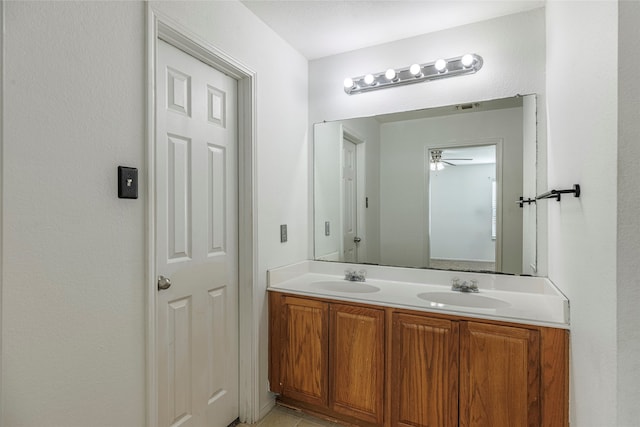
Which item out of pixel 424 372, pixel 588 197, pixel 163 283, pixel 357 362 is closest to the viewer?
pixel 588 197

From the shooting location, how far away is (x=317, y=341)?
1919mm

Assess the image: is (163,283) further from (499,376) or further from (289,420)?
(499,376)

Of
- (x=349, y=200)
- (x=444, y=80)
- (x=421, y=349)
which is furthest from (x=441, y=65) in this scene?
(x=421, y=349)

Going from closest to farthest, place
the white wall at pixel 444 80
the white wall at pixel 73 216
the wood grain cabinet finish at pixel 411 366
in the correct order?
the white wall at pixel 73 216
the wood grain cabinet finish at pixel 411 366
the white wall at pixel 444 80

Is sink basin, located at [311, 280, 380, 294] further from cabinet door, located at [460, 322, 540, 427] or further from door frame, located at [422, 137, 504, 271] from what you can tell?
cabinet door, located at [460, 322, 540, 427]

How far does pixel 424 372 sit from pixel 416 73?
178 cm

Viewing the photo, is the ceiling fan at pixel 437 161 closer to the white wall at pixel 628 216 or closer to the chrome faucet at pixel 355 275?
the chrome faucet at pixel 355 275

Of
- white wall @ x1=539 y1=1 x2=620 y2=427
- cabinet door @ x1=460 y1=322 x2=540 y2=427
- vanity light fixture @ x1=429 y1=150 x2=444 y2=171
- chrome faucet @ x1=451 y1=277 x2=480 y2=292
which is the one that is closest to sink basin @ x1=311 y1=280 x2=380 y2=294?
chrome faucet @ x1=451 y1=277 x2=480 y2=292

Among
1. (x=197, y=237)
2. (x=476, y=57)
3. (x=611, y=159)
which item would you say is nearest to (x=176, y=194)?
(x=197, y=237)

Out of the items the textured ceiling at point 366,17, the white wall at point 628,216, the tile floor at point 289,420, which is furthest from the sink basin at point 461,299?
the textured ceiling at point 366,17

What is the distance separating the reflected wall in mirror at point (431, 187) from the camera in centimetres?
196

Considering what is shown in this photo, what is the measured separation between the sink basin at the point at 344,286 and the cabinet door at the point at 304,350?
247mm

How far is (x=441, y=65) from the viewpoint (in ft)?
6.67

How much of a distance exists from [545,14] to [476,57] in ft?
1.32
